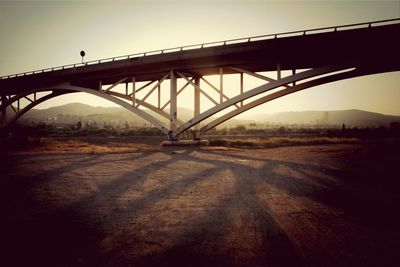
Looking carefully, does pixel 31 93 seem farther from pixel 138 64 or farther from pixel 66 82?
pixel 138 64

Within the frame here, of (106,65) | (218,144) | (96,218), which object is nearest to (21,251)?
(96,218)

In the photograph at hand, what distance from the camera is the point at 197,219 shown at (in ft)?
14.9

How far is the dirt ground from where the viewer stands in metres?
3.24

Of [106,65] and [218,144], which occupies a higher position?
[106,65]

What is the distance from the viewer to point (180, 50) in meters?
19.2

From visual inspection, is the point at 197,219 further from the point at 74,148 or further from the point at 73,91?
the point at 73,91

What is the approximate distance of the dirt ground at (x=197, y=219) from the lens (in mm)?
3238

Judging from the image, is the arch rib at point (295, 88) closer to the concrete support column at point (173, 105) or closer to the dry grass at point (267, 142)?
the dry grass at point (267, 142)

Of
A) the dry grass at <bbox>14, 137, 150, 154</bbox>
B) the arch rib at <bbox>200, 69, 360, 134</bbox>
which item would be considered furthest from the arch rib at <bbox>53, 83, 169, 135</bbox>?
the arch rib at <bbox>200, 69, 360, 134</bbox>

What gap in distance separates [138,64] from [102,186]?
1675cm

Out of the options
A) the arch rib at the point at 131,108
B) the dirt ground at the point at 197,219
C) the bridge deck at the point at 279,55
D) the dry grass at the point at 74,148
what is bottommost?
the dirt ground at the point at 197,219

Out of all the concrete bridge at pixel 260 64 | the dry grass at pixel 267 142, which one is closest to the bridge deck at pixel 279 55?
the concrete bridge at pixel 260 64

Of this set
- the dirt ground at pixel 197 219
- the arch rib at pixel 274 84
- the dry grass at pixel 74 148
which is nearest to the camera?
the dirt ground at pixel 197 219

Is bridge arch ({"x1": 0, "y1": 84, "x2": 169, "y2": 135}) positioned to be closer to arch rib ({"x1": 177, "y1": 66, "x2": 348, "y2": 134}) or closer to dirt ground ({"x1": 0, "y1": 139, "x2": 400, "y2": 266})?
arch rib ({"x1": 177, "y1": 66, "x2": 348, "y2": 134})
